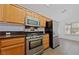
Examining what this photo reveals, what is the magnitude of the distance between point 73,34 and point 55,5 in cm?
58

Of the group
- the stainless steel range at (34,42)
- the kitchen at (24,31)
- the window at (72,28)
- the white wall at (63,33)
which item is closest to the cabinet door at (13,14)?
the kitchen at (24,31)

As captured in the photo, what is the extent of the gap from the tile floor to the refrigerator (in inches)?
3.8

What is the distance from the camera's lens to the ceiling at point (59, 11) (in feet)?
6.66

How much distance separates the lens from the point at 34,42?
90.4 inches

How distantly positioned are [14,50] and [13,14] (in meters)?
0.59

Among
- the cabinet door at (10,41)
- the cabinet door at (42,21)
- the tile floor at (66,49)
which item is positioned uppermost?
the cabinet door at (42,21)

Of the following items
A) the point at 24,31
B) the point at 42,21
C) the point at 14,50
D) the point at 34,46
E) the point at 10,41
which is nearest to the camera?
the point at 10,41

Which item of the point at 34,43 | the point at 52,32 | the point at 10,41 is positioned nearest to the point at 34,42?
the point at 34,43

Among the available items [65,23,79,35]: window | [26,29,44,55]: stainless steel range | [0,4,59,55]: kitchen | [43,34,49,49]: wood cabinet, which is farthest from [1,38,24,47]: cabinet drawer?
[65,23,79,35]: window

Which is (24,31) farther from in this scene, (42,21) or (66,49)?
(66,49)

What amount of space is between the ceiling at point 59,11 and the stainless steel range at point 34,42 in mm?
426

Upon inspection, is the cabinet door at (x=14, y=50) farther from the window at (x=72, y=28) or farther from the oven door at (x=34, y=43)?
the window at (x=72, y=28)
